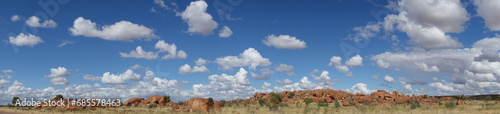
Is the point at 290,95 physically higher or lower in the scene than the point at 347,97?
higher

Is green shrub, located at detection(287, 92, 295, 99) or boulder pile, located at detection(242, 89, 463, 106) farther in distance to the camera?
green shrub, located at detection(287, 92, 295, 99)

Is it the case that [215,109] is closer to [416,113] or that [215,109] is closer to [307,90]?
[416,113]

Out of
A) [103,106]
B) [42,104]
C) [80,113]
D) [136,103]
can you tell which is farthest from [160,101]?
[80,113]

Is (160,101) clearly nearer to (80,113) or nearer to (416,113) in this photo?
(80,113)

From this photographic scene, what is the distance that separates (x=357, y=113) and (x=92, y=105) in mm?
43551

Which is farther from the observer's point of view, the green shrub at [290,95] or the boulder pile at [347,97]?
the green shrub at [290,95]

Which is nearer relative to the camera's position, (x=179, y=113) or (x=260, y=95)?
(x=179, y=113)

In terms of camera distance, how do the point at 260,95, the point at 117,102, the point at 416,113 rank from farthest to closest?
1. the point at 260,95
2. the point at 117,102
3. the point at 416,113

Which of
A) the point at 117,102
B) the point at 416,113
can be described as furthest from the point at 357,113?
the point at 117,102

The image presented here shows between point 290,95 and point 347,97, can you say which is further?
point 290,95

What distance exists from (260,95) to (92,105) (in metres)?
45.7

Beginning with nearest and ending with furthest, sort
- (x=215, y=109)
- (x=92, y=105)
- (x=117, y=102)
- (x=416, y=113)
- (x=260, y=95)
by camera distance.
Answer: (x=416, y=113)
(x=215, y=109)
(x=92, y=105)
(x=117, y=102)
(x=260, y=95)

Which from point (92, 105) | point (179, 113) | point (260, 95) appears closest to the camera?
point (179, 113)

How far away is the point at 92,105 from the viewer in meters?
64.6
